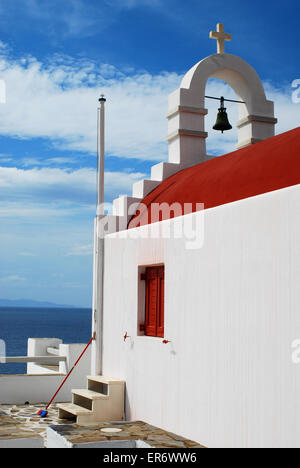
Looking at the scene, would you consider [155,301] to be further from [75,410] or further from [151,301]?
[75,410]

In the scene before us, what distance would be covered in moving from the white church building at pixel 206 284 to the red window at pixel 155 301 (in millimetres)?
29

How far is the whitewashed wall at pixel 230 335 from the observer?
6.25 m

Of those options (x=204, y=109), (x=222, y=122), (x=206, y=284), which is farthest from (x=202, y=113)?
(x=206, y=284)

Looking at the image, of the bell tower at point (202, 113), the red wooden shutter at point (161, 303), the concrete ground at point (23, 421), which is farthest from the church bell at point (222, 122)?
the concrete ground at point (23, 421)

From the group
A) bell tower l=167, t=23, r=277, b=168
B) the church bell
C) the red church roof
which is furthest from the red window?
the church bell

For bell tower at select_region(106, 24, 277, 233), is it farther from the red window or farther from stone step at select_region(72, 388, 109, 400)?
stone step at select_region(72, 388, 109, 400)

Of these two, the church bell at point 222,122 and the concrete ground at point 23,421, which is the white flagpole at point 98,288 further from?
the church bell at point 222,122

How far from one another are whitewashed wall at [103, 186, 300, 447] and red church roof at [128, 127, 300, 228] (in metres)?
0.70

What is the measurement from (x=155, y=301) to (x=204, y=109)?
4.75 meters

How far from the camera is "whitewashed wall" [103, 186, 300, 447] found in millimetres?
6254

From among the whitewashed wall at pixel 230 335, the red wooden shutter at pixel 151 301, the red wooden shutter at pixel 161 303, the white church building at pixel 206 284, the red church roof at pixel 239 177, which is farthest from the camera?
the red wooden shutter at pixel 151 301

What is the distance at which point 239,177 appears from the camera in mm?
8539

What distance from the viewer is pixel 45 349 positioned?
52.3 ft

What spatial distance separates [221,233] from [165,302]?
1934 millimetres
